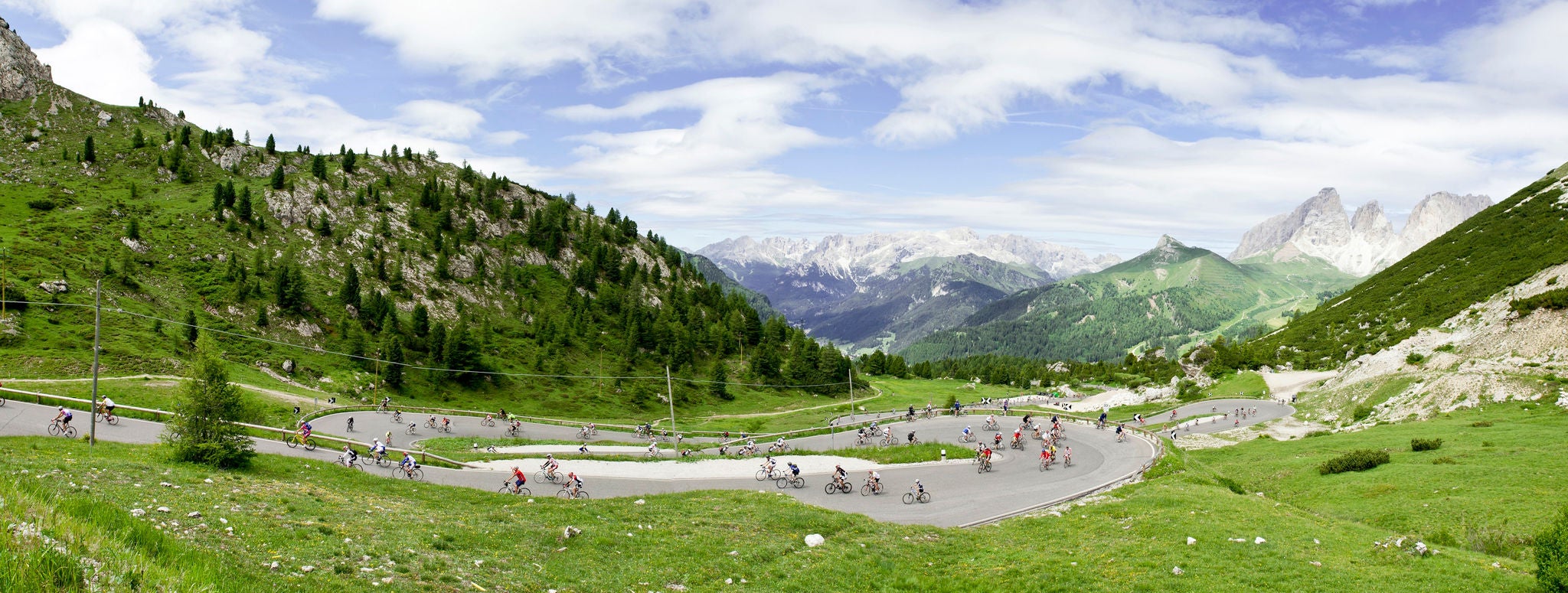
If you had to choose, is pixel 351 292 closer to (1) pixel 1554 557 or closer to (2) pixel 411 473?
(2) pixel 411 473

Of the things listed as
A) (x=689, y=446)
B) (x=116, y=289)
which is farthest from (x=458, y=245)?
(x=689, y=446)

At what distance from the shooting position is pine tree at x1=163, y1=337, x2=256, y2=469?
100 feet

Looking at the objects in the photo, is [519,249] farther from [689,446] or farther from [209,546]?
[209,546]

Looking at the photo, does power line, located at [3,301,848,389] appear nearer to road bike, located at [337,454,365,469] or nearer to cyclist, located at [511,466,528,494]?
road bike, located at [337,454,365,469]

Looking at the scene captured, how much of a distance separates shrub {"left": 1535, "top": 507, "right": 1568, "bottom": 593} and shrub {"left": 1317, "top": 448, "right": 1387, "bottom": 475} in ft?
109

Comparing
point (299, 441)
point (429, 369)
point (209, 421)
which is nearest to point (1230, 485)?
point (209, 421)

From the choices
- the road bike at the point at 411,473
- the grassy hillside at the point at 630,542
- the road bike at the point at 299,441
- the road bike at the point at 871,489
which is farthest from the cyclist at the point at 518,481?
the road bike at the point at 871,489

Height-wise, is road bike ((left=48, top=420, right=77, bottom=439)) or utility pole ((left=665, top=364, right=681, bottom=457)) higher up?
road bike ((left=48, top=420, right=77, bottom=439))

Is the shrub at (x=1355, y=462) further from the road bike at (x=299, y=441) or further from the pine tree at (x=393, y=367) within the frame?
the pine tree at (x=393, y=367)

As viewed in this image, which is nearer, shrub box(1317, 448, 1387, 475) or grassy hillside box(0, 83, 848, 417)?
shrub box(1317, 448, 1387, 475)

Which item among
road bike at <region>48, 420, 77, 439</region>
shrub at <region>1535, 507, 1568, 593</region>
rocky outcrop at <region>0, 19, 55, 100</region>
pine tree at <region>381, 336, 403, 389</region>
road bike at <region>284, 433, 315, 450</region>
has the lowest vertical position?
road bike at <region>284, 433, 315, 450</region>

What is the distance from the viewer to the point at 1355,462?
4441 cm

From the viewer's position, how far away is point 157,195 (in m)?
125

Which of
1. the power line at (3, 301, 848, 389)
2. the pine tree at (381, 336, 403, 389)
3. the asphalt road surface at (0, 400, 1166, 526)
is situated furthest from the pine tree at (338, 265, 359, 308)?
the asphalt road surface at (0, 400, 1166, 526)
